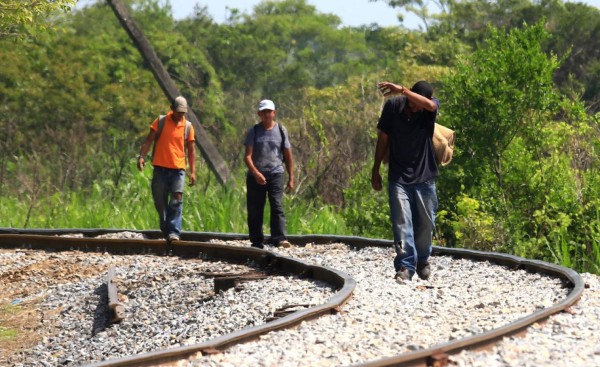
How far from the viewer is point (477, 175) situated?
52.7ft

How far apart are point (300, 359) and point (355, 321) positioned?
1.47m

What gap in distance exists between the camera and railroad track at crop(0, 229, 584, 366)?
22.2 ft

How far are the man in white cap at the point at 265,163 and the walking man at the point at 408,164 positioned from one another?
3.11 metres

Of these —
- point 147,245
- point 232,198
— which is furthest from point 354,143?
point 147,245

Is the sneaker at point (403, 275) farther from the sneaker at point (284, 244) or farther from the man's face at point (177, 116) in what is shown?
the man's face at point (177, 116)

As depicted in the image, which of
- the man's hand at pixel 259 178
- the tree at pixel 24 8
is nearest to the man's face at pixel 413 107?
the man's hand at pixel 259 178


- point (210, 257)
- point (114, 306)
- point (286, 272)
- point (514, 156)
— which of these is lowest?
point (114, 306)

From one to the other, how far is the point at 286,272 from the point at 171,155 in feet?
9.25

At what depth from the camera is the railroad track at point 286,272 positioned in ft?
22.2

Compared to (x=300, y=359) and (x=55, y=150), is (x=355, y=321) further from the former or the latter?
Answer: (x=55, y=150)

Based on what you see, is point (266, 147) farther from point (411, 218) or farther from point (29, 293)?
point (411, 218)

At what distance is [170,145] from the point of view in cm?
1416

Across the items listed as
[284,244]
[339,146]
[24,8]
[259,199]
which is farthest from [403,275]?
[339,146]

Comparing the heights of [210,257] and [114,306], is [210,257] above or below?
above
